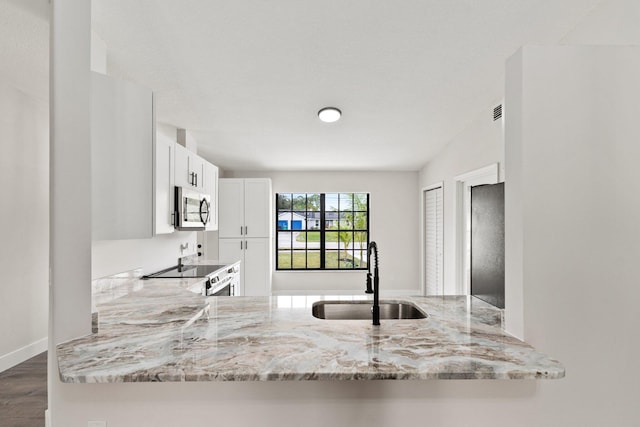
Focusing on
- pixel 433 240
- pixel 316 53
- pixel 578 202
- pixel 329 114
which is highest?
pixel 316 53

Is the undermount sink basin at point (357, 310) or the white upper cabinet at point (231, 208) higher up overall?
the white upper cabinet at point (231, 208)

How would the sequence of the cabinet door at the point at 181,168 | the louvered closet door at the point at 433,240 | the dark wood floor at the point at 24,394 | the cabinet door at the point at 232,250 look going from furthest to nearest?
the cabinet door at the point at 232,250, the louvered closet door at the point at 433,240, the cabinet door at the point at 181,168, the dark wood floor at the point at 24,394

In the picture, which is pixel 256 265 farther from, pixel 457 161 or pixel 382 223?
pixel 457 161

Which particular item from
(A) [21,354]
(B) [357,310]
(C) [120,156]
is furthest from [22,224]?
(B) [357,310]

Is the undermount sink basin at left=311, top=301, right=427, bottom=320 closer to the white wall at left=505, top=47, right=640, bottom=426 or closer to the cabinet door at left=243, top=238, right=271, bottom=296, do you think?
the white wall at left=505, top=47, right=640, bottom=426

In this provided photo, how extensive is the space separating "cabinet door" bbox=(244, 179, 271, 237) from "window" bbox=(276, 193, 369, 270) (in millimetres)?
941

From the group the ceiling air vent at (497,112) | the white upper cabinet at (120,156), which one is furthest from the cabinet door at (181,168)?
the ceiling air vent at (497,112)

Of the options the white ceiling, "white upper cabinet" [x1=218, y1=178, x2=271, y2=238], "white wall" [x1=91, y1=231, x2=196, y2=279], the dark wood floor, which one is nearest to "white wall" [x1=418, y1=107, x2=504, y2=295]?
the white ceiling

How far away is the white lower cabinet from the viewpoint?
5.88m

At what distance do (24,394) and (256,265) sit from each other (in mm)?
3369

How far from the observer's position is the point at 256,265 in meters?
5.91

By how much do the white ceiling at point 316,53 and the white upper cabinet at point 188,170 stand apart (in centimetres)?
55

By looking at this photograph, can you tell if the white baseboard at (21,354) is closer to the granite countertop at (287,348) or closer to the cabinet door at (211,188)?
the cabinet door at (211,188)

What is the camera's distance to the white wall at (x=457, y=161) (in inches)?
146
